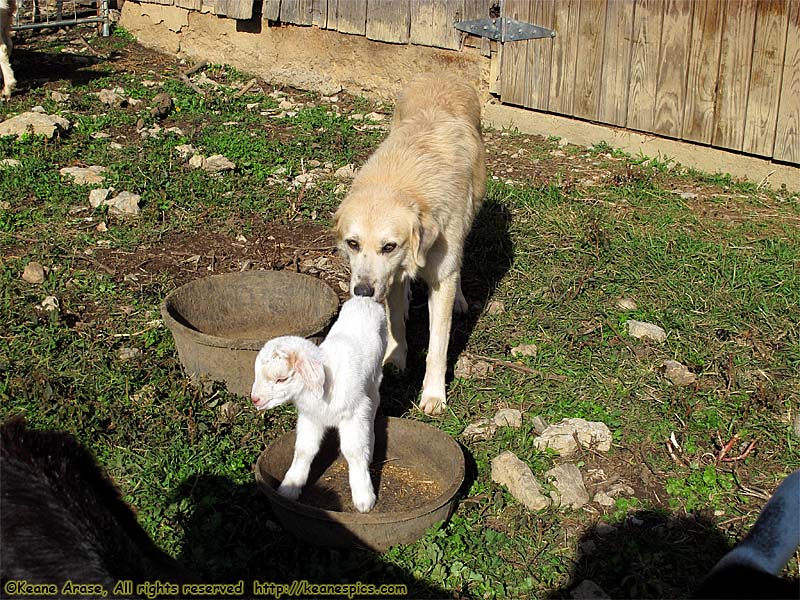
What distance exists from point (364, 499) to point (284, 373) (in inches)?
32.0

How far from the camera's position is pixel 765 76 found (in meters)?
7.41

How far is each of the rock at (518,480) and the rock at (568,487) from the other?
0.07 meters

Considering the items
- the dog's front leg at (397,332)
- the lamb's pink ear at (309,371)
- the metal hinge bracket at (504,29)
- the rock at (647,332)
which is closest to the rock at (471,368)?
the dog's front leg at (397,332)

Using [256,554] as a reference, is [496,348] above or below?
above

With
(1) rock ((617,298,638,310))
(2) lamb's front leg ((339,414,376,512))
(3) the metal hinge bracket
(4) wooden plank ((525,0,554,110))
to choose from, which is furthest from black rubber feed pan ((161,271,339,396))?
(3) the metal hinge bracket

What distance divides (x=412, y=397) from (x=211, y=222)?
2.70m

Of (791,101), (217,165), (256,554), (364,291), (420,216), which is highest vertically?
(791,101)

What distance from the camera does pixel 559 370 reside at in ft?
16.8

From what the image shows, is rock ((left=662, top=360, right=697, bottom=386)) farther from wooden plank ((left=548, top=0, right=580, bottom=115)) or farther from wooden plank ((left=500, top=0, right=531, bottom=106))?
wooden plank ((left=500, top=0, right=531, bottom=106))

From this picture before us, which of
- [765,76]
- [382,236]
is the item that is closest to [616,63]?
[765,76]

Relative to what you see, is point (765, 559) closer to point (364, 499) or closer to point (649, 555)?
point (649, 555)

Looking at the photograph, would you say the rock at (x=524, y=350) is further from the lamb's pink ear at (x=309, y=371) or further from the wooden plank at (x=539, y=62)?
the wooden plank at (x=539, y=62)

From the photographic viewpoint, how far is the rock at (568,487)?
13.4 ft

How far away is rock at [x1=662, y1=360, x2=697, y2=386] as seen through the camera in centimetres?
496
